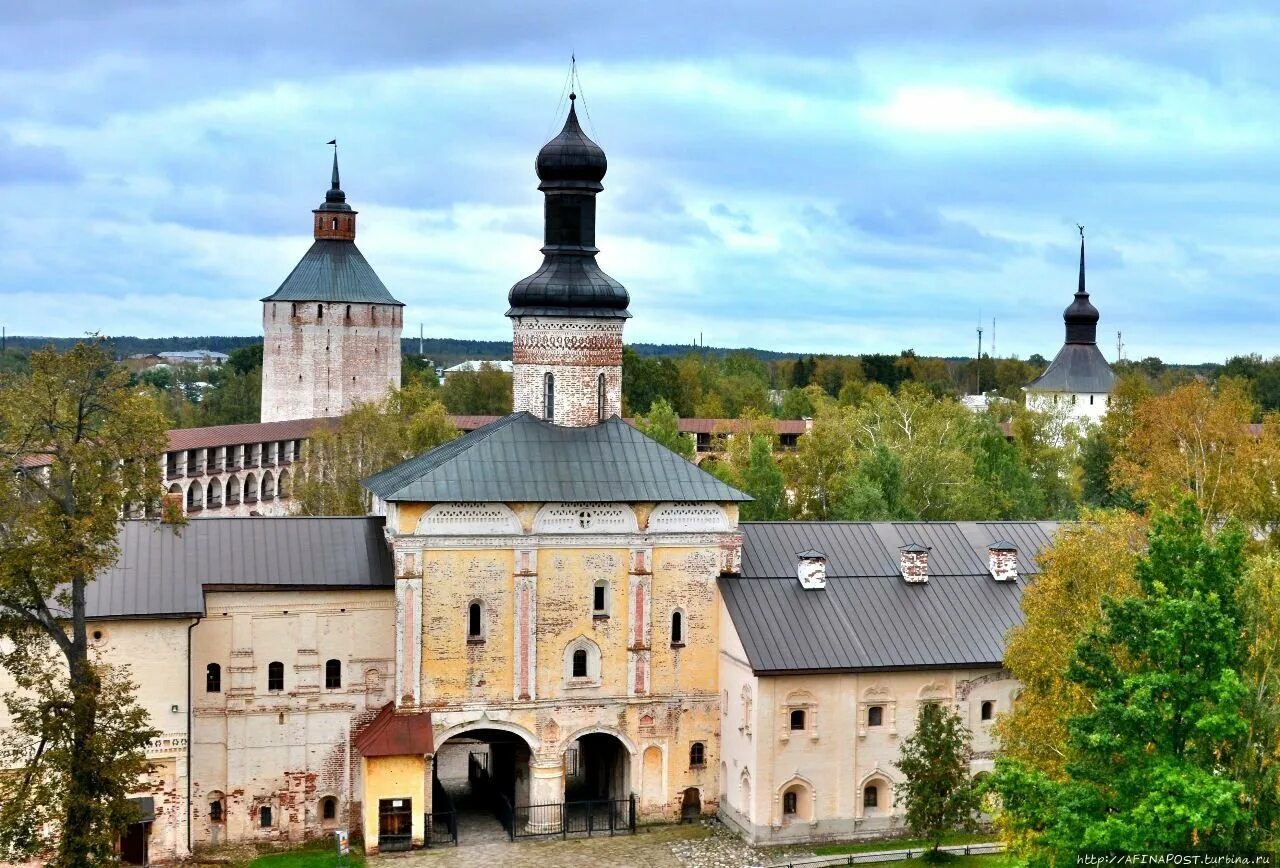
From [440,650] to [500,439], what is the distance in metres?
4.40

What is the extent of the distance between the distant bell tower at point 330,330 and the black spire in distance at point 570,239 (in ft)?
126

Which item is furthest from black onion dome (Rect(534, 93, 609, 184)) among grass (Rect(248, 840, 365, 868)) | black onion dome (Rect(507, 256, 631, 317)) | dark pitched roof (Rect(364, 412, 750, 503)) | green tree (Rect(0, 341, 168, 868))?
grass (Rect(248, 840, 365, 868))

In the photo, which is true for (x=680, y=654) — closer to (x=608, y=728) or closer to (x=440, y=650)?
(x=608, y=728)

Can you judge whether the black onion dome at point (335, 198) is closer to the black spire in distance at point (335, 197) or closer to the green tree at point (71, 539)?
the black spire in distance at point (335, 197)

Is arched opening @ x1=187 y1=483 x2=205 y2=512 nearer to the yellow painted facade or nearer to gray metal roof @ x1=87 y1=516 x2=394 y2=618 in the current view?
gray metal roof @ x1=87 y1=516 x2=394 y2=618

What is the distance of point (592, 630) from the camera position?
30484 mm

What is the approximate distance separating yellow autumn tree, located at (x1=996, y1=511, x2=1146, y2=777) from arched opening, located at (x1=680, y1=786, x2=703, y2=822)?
304 inches

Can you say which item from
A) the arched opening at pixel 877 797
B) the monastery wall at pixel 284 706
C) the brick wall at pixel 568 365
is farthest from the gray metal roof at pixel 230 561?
the arched opening at pixel 877 797

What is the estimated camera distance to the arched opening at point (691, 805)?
3080cm

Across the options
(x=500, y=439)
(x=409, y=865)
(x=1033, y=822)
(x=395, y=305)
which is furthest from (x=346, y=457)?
(x=1033, y=822)

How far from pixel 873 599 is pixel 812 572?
1.34 metres

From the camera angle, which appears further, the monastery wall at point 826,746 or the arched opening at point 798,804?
the arched opening at point 798,804

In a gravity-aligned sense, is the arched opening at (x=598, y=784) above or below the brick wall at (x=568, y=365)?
below

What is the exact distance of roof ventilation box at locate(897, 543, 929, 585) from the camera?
1253 inches
